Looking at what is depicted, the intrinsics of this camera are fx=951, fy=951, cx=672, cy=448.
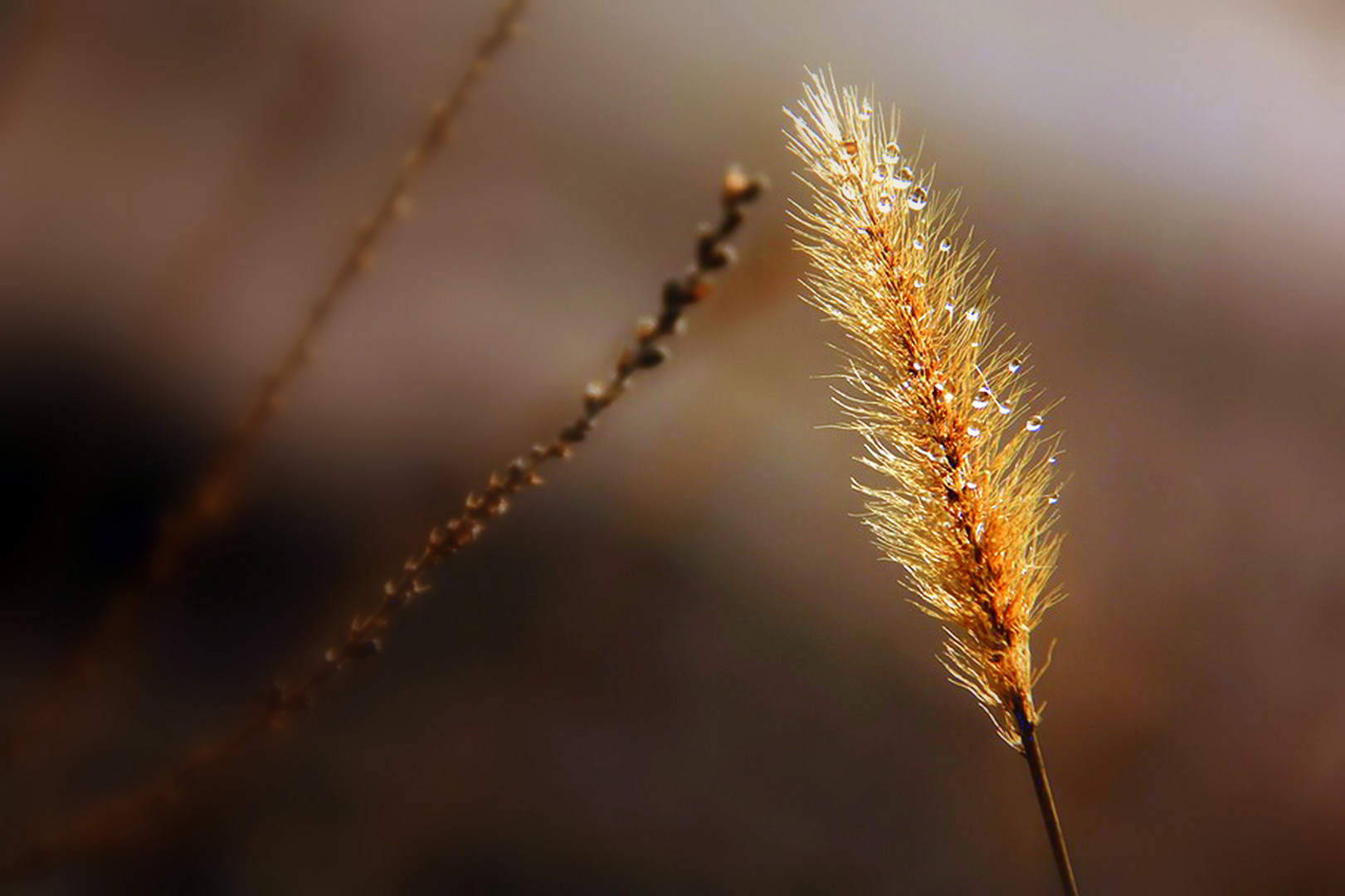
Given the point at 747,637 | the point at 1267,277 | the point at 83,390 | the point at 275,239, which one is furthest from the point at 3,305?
the point at 1267,277

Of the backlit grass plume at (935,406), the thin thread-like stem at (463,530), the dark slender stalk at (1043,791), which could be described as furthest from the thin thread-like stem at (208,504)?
the dark slender stalk at (1043,791)

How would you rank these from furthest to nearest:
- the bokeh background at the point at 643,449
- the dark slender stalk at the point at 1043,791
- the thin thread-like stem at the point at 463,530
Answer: the bokeh background at the point at 643,449 < the dark slender stalk at the point at 1043,791 < the thin thread-like stem at the point at 463,530

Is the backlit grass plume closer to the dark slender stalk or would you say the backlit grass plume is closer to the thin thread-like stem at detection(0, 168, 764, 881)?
the dark slender stalk

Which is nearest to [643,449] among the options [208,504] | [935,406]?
[935,406]

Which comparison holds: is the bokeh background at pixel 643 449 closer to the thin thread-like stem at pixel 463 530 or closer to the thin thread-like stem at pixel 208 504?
the thin thread-like stem at pixel 208 504

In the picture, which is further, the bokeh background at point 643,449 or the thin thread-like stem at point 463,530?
the bokeh background at point 643,449

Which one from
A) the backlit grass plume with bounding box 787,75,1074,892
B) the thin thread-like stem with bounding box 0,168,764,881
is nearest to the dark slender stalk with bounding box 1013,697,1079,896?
the backlit grass plume with bounding box 787,75,1074,892

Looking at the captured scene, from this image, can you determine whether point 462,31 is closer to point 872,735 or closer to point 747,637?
point 747,637
